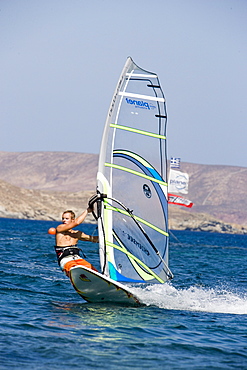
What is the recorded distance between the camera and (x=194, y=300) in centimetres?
1257

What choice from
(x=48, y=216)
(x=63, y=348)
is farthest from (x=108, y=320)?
(x=48, y=216)

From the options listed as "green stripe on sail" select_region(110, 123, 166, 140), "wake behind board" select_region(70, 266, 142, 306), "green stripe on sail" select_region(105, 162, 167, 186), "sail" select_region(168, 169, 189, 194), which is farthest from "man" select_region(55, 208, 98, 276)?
"sail" select_region(168, 169, 189, 194)

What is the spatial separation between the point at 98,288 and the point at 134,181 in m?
2.27

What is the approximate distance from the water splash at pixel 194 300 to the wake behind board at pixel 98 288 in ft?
1.12

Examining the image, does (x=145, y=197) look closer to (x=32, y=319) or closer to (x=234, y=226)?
(x=32, y=319)

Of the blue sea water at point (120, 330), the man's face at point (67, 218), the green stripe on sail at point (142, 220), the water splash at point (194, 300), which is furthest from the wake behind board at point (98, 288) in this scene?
the green stripe on sail at point (142, 220)

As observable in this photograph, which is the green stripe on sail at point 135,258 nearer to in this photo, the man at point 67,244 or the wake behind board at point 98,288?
the man at point 67,244

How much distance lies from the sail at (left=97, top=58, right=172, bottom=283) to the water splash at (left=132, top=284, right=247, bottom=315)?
0.50 meters

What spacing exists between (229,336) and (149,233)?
3.11m

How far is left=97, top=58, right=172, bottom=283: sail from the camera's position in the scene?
37.4 ft

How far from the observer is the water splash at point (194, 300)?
11.7m

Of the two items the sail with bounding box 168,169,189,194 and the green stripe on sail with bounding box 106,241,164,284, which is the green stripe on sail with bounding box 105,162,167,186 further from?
the sail with bounding box 168,169,189,194

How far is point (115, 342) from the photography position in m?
8.45

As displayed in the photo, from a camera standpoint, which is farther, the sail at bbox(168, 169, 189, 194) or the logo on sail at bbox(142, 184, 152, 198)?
the sail at bbox(168, 169, 189, 194)
